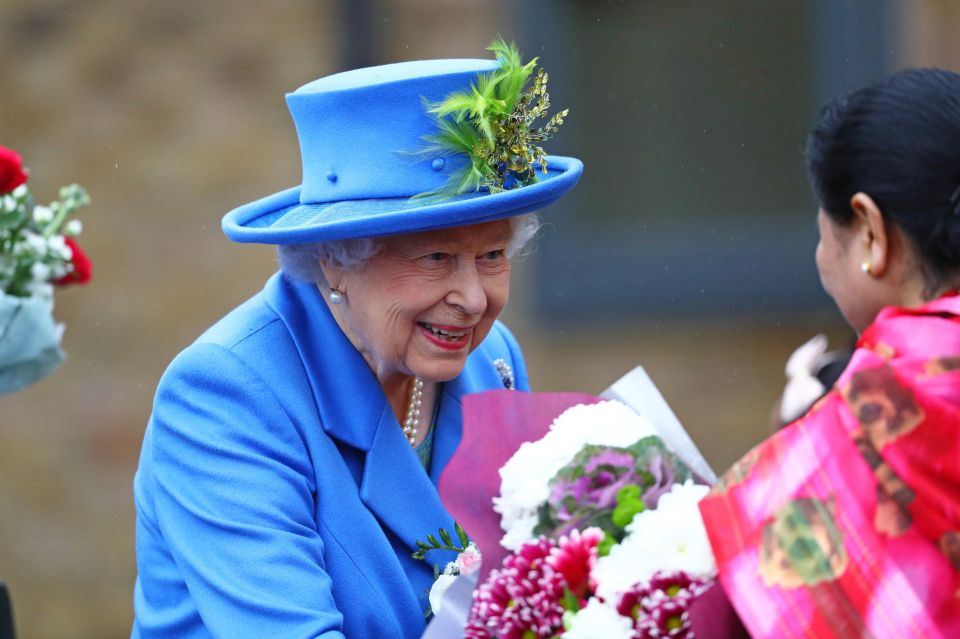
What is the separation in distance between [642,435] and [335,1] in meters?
4.19

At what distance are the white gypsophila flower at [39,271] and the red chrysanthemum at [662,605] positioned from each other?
2.16 meters

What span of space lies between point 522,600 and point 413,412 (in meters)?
1.11

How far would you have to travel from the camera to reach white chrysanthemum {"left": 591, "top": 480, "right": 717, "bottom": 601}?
6.48 feet

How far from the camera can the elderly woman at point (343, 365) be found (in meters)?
2.55

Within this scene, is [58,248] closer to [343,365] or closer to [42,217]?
[42,217]

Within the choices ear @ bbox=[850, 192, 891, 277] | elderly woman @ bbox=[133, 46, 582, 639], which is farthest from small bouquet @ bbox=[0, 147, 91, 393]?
ear @ bbox=[850, 192, 891, 277]

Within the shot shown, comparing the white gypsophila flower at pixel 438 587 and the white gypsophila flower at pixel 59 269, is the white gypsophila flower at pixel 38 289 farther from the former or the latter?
the white gypsophila flower at pixel 438 587

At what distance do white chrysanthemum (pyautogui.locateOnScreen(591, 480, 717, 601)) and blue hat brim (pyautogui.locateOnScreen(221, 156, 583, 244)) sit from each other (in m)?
0.79

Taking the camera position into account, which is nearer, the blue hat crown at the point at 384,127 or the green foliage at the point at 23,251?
the blue hat crown at the point at 384,127

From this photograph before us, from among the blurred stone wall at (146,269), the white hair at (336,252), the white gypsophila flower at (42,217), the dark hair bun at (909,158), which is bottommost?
the blurred stone wall at (146,269)

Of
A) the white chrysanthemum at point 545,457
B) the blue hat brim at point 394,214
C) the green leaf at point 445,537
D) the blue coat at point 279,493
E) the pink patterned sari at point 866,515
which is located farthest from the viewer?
the green leaf at point 445,537

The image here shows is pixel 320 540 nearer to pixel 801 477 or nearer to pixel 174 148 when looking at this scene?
pixel 801 477

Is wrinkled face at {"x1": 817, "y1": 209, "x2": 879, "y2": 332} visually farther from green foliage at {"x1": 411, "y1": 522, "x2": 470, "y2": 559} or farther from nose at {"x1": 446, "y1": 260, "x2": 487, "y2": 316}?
green foliage at {"x1": 411, "y1": 522, "x2": 470, "y2": 559}

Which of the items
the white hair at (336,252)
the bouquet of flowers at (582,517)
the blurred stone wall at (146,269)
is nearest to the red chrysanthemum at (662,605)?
the bouquet of flowers at (582,517)
